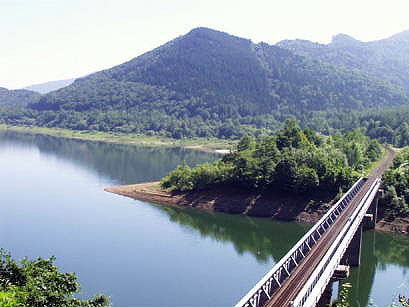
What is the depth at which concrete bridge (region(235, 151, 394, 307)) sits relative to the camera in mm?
31656

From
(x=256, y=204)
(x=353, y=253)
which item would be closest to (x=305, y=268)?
(x=353, y=253)

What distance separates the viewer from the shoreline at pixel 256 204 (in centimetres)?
8531

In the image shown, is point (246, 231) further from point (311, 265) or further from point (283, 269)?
point (283, 269)

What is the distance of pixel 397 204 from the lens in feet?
275

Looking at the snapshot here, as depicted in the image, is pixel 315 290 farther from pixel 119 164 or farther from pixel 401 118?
pixel 401 118

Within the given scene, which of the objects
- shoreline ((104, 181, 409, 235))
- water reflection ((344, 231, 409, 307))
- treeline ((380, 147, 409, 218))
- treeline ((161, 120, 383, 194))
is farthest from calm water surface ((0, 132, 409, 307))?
treeline ((161, 120, 383, 194))

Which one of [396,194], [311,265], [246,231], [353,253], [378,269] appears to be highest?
[396,194]

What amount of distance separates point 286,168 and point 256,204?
397 inches

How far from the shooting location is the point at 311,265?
40250 mm

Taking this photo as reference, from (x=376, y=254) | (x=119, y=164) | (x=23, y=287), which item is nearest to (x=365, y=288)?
(x=376, y=254)

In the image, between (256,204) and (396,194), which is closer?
(396,194)

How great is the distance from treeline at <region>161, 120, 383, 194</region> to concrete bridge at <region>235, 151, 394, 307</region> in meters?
23.1

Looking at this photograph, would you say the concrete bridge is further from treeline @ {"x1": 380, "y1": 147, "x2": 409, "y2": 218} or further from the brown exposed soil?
the brown exposed soil

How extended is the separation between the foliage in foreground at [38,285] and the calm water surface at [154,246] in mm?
18919
